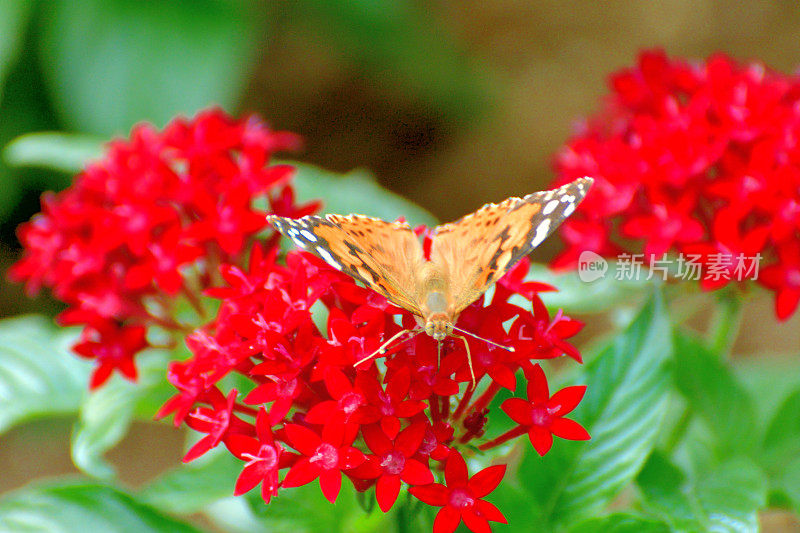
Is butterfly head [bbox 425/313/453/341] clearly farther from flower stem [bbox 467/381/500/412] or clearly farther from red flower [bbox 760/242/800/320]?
red flower [bbox 760/242/800/320]

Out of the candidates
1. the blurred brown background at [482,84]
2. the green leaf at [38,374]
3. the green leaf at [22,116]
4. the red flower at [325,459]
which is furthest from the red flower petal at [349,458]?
the blurred brown background at [482,84]

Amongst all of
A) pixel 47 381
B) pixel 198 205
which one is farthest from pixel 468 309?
pixel 47 381

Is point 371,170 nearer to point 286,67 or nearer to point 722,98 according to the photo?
point 286,67

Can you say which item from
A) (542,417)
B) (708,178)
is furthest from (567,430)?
(708,178)

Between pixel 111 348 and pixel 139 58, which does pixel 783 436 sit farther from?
pixel 139 58

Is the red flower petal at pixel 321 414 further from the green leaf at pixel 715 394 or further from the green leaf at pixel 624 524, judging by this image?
the green leaf at pixel 715 394

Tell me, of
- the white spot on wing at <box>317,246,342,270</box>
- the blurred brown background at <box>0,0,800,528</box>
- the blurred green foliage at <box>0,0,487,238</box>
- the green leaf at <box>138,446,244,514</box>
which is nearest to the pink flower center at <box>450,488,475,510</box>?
the white spot on wing at <box>317,246,342,270</box>
